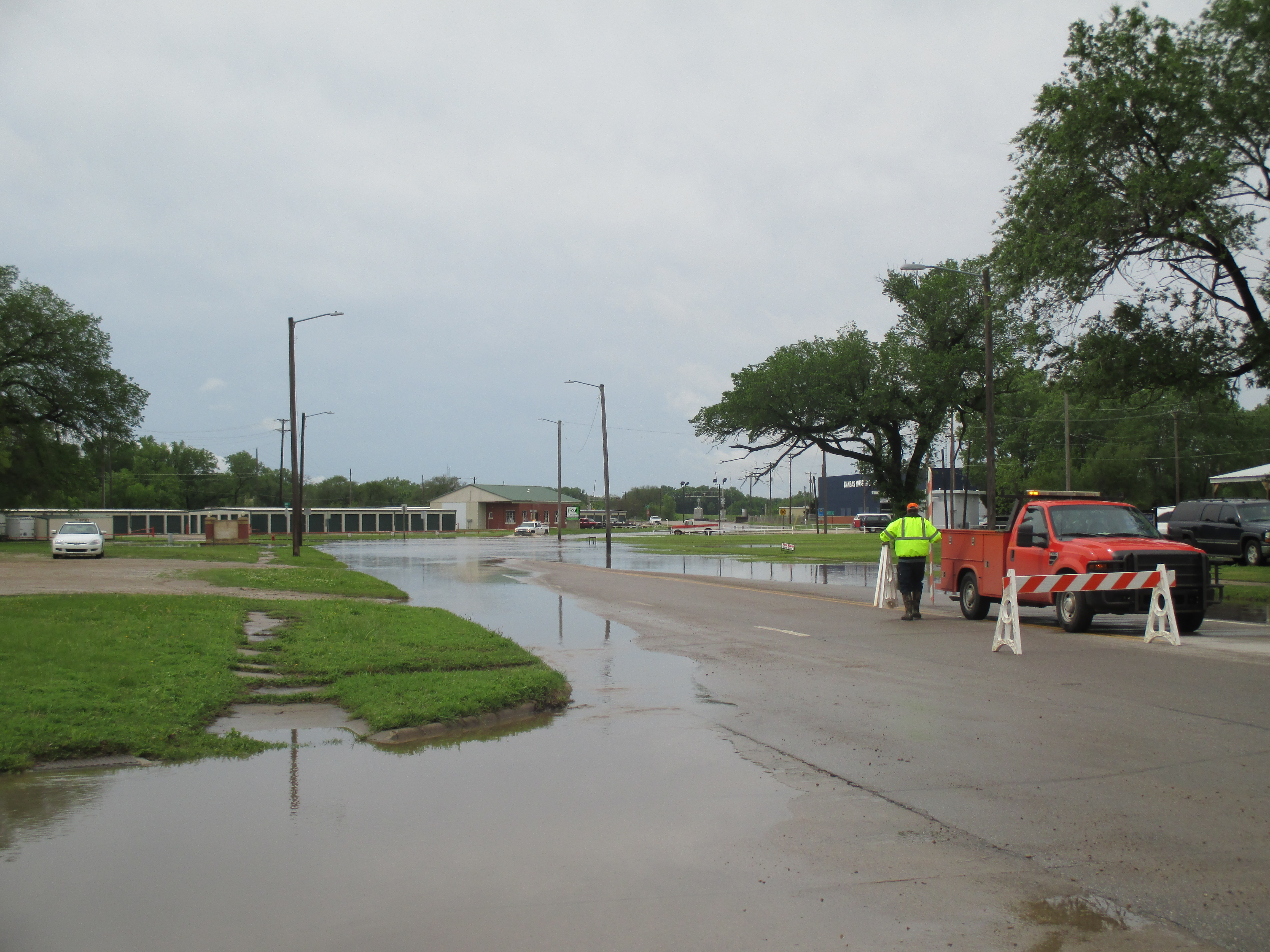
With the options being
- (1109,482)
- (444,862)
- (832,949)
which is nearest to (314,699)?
(444,862)

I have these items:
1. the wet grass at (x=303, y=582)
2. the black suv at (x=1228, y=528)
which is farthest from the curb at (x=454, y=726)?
the black suv at (x=1228, y=528)

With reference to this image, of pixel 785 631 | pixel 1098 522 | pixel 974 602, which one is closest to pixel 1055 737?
pixel 785 631

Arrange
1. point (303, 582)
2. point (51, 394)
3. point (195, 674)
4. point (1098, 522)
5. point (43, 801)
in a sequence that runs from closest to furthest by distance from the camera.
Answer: point (43, 801)
point (195, 674)
point (1098, 522)
point (303, 582)
point (51, 394)

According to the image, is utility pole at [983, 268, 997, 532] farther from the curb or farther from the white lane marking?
the curb

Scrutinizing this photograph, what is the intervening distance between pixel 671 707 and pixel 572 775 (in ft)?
8.80

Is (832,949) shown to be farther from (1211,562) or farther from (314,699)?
(1211,562)

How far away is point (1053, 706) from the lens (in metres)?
9.20

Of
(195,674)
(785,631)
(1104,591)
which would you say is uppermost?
(1104,591)

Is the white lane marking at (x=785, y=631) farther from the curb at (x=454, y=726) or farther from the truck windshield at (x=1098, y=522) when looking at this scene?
the curb at (x=454, y=726)

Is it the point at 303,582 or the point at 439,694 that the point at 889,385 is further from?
the point at 439,694

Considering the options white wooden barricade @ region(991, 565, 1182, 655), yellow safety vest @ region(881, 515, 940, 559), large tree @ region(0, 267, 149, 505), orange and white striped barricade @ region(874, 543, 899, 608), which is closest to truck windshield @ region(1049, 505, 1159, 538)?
white wooden barricade @ region(991, 565, 1182, 655)

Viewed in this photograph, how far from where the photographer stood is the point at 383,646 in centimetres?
1270

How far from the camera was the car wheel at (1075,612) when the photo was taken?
14.9 metres

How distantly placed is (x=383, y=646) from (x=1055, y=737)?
26.3 feet
